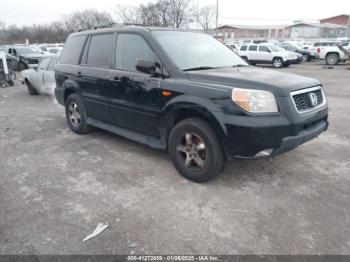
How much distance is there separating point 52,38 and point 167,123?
2369 inches

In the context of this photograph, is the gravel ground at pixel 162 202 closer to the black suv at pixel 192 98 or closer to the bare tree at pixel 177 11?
the black suv at pixel 192 98

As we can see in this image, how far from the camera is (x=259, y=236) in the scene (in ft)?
8.63

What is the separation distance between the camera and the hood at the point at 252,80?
122 inches

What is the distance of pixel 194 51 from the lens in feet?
13.4

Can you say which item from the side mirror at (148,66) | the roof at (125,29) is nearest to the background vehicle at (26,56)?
the roof at (125,29)

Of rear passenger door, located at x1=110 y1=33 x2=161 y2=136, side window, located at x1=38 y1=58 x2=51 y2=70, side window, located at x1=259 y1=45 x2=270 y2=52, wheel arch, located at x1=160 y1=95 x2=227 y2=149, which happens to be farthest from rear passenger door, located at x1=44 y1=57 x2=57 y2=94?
side window, located at x1=259 y1=45 x2=270 y2=52

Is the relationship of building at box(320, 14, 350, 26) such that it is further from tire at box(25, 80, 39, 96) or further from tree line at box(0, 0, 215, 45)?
tire at box(25, 80, 39, 96)

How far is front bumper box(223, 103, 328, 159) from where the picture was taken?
9.78ft

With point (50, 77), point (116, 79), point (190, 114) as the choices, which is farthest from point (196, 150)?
point (50, 77)

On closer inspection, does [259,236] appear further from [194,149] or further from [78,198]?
[78,198]

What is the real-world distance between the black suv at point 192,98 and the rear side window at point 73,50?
13 centimetres

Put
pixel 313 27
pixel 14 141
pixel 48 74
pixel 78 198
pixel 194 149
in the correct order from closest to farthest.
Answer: pixel 78 198 < pixel 194 149 < pixel 14 141 < pixel 48 74 < pixel 313 27

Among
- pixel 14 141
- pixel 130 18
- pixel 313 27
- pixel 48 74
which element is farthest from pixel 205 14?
pixel 14 141

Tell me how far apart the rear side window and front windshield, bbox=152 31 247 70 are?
6.27ft
